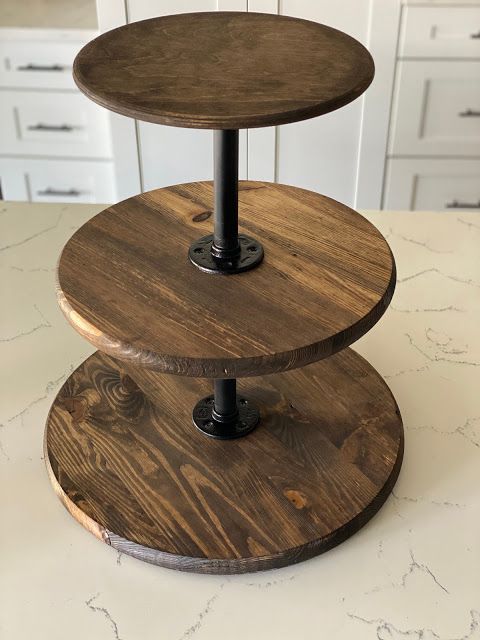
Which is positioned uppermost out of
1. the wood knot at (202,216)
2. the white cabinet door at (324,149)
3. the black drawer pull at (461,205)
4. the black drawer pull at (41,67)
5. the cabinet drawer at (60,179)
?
the wood knot at (202,216)

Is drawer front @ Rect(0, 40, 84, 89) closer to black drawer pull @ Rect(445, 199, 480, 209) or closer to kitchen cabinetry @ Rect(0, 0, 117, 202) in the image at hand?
kitchen cabinetry @ Rect(0, 0, 117, 202)

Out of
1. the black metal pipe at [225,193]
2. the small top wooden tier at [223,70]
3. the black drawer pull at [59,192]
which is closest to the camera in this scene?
the small top wooden tier at [223,70]

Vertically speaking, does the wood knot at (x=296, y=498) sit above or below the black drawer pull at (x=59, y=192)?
above

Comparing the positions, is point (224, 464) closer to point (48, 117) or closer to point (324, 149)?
point (324, 149)

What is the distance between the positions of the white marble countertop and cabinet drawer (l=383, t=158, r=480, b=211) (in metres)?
1.16

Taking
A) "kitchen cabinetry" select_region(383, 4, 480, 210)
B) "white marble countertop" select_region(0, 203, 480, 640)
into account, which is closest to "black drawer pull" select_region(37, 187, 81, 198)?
"kitchen cabinetry" select_region(383, 4, 480, 210)

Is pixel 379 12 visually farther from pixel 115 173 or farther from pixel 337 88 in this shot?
pixel 337 88

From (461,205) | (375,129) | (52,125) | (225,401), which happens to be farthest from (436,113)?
(225,401)

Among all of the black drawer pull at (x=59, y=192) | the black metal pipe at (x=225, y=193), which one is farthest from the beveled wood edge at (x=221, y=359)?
the black drawer pull at (x=59, y=192)

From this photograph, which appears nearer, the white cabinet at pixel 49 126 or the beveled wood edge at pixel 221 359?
the beveled wood edge at pixel 221 359

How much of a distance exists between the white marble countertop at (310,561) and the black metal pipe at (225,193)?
12.3 inches

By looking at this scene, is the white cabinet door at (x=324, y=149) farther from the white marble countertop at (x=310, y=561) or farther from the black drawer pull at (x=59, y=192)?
the white marble countertop at (x=310, y=561)

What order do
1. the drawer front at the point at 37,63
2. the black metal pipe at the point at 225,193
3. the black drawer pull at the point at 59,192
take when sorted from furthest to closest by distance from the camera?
1. the black drawer pull at the point at 59,192
2. the drawer front at the point at 37,63
3. the black metal pipe at the point at 225,193

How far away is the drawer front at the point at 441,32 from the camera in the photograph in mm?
2037
